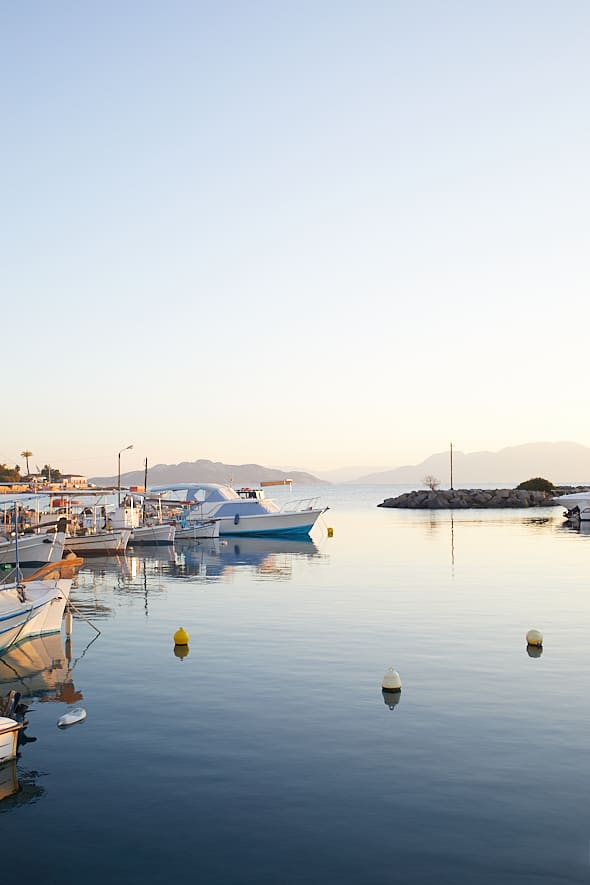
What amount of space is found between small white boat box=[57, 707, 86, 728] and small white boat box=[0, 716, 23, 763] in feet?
8.37

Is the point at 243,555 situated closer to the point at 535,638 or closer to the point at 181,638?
the point at 181,638

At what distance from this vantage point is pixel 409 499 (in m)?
155

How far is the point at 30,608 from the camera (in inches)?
902

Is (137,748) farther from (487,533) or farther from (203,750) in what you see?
(487,533)

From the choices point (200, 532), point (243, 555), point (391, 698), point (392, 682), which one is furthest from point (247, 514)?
point (391, 698)

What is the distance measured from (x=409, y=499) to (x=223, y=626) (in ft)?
425

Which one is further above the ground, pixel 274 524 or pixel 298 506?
pixel 298 506

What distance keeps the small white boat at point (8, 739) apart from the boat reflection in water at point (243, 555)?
28359mm

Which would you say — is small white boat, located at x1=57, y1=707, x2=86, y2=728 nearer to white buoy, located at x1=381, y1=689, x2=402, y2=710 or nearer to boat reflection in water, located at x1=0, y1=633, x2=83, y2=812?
boat reflection in water, located at x1=0, y1=633, x2=83, y2=812

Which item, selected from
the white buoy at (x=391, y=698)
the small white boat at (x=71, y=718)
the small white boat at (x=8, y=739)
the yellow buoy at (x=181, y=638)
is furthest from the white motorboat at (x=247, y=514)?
the small white boat at (x=8, y=739)

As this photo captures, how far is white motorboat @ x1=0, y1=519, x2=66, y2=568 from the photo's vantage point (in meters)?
43.7

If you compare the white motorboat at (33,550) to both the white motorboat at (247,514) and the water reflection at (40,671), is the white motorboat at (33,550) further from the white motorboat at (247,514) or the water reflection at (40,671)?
the white motorboat at (247,514)

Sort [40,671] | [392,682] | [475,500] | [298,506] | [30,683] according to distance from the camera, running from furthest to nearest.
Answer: [475,500] → [298,506] → [40,671] → [30,683] → [392,682]

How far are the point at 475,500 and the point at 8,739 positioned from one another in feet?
455
